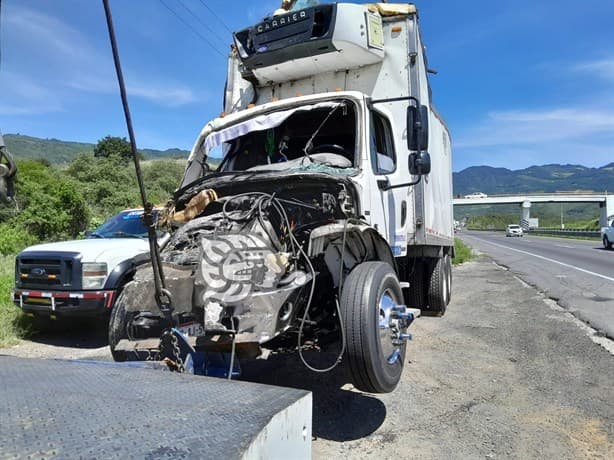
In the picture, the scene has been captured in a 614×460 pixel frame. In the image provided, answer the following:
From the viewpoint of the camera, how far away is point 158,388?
7.11 feet

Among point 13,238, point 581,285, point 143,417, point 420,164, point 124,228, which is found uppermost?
point 420,164

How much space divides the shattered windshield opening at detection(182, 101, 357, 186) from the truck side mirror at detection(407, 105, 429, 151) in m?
0.53

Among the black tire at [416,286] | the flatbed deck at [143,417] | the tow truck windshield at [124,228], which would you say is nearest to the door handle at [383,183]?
the flatbed deck at [143,417]

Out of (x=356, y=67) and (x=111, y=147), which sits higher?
(x=111, y=147)

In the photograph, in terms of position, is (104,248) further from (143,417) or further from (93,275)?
(143,417)

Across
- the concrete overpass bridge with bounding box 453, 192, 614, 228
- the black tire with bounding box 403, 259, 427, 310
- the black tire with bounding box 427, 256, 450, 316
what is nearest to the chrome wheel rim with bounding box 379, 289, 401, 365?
the black tire with bounding box 403, 259, 427, 310

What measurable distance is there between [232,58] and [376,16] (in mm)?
1946

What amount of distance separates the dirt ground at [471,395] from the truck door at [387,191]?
1436 mm

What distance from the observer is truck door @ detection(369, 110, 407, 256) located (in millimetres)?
4539

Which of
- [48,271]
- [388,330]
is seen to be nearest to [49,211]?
[48,271]

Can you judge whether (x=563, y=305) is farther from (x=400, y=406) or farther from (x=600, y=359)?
(x=400, y=406)

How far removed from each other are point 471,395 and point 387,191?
203 cm

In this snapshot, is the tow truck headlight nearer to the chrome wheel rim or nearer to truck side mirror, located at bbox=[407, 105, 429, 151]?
the chrome wheel rim

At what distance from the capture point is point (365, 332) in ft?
10.8
